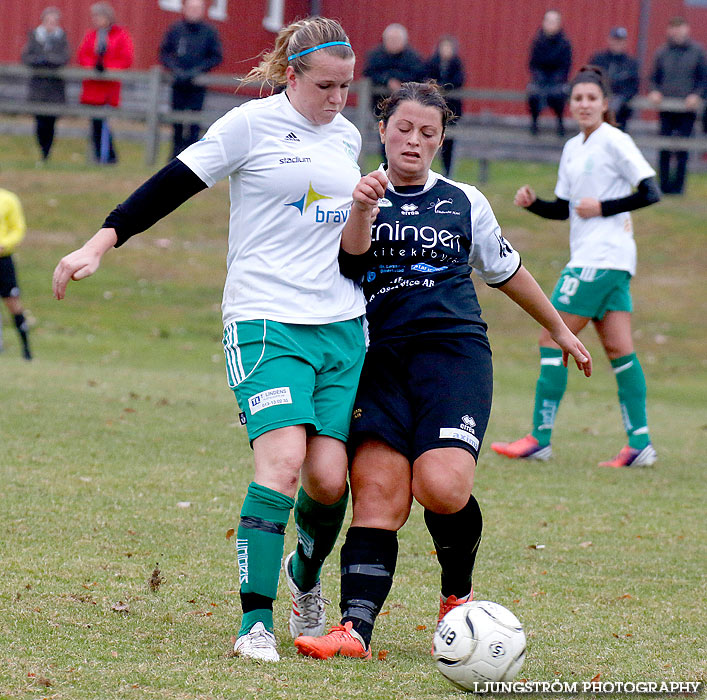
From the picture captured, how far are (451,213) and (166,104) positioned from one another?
19.6 metres

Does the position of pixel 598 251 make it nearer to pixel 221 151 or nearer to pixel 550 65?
pixel 221 151

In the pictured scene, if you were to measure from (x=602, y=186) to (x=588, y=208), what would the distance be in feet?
0.94

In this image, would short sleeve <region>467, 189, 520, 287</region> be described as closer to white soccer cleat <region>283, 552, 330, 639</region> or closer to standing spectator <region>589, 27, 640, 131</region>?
white soccer cleat <region>283, 552, 330, 639</region>

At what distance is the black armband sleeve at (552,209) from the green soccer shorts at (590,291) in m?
0.41

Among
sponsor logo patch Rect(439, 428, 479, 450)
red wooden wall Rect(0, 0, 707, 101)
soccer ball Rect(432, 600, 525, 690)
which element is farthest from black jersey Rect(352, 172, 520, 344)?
red wooden wall Rect(0, 0, 707, 101)

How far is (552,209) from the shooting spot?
27.3 ft

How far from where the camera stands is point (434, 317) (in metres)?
4.43

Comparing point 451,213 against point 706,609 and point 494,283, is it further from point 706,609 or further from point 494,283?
point 706,609

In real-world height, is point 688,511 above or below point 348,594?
below

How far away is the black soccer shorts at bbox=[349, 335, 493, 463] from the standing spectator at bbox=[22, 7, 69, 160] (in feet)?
57.2

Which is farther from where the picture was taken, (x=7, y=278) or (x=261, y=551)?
(x=7, y=278)

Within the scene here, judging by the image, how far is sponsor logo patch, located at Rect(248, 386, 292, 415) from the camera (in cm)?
409

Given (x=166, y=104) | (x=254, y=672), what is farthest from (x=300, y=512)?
(x=166, y=104)

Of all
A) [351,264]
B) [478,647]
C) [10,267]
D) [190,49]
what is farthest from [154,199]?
[190,49]
